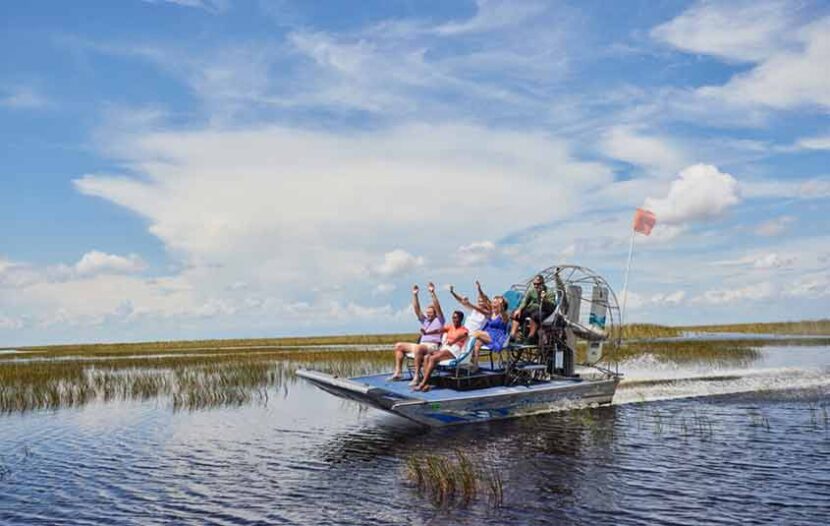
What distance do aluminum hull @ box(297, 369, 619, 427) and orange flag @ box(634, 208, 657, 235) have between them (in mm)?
4919

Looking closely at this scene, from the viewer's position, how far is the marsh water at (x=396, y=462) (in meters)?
10.8

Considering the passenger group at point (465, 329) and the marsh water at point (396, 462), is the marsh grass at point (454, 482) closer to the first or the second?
the marsh water at point (396, 462)

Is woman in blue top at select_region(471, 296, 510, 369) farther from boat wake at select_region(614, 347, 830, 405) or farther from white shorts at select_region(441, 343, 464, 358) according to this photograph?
boat wake at select_region(614, 347, 830, 405)

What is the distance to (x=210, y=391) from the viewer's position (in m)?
24.6

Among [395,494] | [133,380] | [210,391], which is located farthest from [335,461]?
[133,380]

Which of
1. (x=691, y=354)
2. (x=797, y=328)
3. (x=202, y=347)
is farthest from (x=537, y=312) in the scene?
(x=797, y=328)

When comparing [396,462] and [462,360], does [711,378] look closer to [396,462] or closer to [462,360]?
[462,360]

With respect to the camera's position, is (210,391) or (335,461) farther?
(210,391)

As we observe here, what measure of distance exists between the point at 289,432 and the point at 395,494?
Result: 21.6 feet

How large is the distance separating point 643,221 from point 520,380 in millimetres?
6877

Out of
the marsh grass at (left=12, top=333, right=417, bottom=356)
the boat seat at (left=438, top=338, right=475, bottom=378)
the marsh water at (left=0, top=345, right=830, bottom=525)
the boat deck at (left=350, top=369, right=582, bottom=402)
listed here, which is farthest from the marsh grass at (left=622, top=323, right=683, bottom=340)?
the boat seat at (left=438, top=338, right=475, bottom=378)

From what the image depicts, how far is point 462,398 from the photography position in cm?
1633

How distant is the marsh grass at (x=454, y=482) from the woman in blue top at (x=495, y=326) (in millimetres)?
4202

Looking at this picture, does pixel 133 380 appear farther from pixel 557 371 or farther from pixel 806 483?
pixel 806 483
